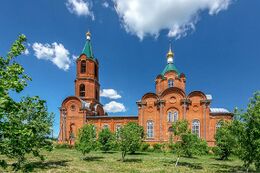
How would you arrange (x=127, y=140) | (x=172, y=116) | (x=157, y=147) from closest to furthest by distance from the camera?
(x=127, y=140) → (x=157, y=147) → (x=172, y=116)

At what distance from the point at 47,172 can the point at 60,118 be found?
94.5 feet

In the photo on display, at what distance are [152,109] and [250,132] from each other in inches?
1065

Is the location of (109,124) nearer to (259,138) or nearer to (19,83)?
(259,138)

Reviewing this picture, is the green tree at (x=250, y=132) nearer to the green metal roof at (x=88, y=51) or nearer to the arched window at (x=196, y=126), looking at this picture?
the arched window at (x=196, y=126)

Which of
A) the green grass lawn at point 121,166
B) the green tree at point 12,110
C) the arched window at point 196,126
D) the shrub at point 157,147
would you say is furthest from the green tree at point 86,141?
the green tree at point 12,110

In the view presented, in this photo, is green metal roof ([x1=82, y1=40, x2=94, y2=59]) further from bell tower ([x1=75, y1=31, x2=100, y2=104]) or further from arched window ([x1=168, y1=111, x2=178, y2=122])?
arched window ([x1=168, y1=111, x2=178, y2=122])

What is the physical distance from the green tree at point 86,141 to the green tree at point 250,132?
51.9ft

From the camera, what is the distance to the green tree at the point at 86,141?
87.4ft

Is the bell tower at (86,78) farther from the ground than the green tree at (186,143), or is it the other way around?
the bell tower at (86,78)

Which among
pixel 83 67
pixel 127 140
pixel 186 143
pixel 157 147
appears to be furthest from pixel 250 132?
pixel 83 67

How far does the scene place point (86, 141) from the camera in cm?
2730

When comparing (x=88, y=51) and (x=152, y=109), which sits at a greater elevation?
(x=88, y=51)

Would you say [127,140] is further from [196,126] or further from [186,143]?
[196,126]

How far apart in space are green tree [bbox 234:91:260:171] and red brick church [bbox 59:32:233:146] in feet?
70.5
